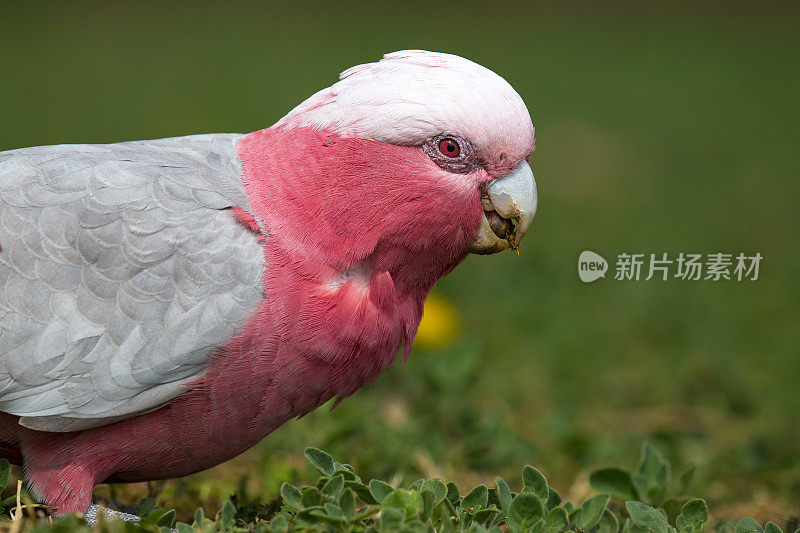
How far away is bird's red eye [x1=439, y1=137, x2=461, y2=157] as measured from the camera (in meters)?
2.48

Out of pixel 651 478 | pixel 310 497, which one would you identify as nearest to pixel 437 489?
pixel 310 497

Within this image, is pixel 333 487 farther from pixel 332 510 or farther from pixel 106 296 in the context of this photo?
pixel 106 296

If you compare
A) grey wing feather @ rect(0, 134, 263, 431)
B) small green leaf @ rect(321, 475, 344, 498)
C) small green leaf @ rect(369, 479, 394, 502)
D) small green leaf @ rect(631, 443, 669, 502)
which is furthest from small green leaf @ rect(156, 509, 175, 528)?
small green leaf @ rect(631, 443, 669, 502)

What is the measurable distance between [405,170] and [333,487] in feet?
2.94

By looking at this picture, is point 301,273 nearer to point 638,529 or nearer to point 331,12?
point 638,529

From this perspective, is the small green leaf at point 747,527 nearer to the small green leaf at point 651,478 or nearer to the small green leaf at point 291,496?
the small green leaf at point 651,478

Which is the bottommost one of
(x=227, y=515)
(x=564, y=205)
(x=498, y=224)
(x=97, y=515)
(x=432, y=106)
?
(x=97, y=515)

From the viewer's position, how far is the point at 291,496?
90.0 inches

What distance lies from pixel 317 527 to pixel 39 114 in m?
7.73

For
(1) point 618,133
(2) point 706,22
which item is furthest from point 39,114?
(2) point 706,22

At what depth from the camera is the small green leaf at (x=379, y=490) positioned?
230 cm

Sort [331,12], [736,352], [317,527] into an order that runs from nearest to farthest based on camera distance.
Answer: [317,527]
[736,352]
[331,12]

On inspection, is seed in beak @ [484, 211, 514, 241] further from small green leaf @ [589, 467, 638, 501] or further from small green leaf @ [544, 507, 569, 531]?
small green leaf @ [589, 467, 638, 501]

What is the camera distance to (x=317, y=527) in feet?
6.87
